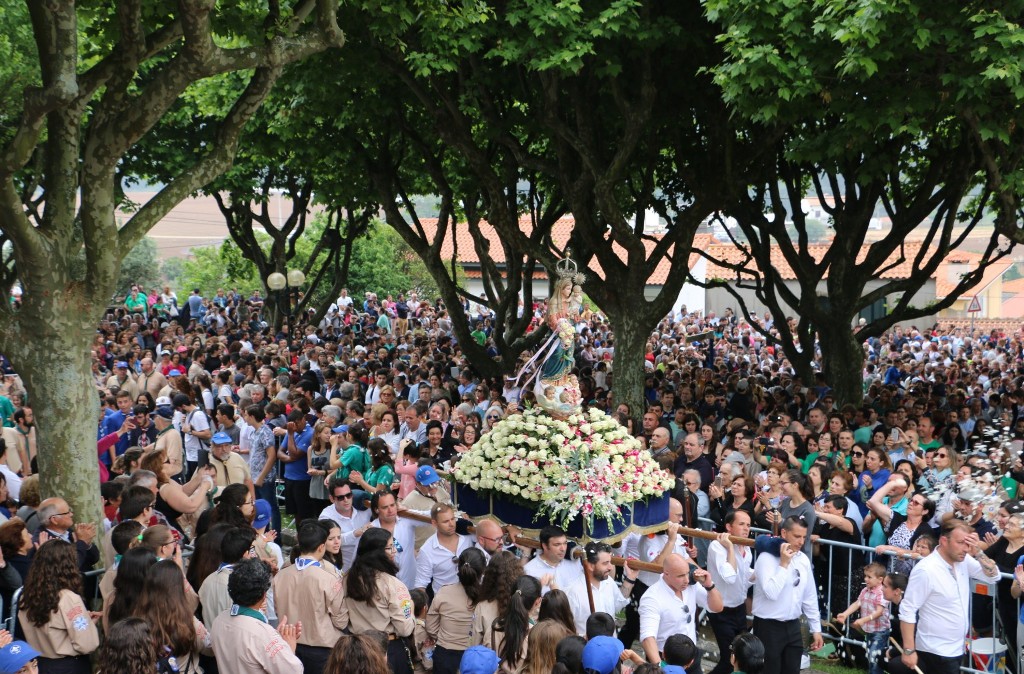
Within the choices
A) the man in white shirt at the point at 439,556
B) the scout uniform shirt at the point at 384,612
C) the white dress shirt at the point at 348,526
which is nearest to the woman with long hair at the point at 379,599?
the scout uniform shirt at the point at 384,612

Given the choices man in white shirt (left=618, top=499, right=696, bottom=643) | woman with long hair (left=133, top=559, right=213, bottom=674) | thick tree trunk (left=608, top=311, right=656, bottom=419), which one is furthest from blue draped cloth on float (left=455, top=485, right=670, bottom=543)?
thick tree trunk (left=608, top=311, right=656, bottom=419)

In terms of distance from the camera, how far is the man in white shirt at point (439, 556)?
29.9 feet

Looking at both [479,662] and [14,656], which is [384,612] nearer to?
[479,662]

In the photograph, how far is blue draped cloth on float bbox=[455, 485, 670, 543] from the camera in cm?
914

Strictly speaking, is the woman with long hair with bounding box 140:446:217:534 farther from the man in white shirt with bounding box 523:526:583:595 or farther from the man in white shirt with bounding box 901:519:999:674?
the man in white shirt with bounding box 901:519:999:674

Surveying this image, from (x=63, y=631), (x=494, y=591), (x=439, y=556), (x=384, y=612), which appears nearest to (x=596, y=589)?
(x=494, y=591)

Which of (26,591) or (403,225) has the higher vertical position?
(403,225)

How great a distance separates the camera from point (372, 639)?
6.19m

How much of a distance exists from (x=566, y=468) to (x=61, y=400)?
14.2ft

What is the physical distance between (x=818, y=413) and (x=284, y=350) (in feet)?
42.4

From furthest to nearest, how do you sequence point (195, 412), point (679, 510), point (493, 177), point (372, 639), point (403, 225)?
1. point (403, 225)
2. point (493, 177)
3. point (195, 412)
4. point (679, 510)
5. point (372, 639)

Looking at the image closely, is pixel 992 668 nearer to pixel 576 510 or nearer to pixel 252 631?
pixel 576 510

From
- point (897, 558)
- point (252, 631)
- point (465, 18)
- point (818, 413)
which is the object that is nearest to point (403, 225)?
point (465, 18)

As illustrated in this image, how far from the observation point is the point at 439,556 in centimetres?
917
